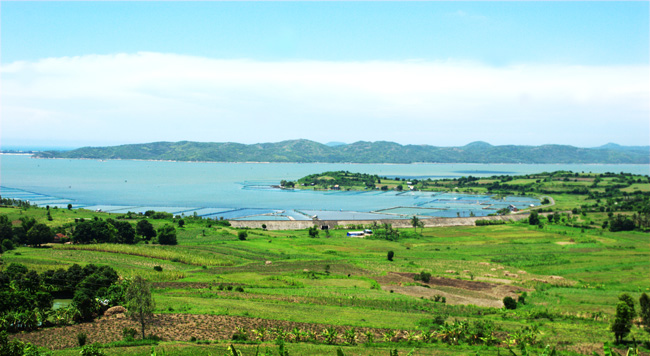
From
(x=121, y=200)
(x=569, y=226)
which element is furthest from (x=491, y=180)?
(x=121, y=200)

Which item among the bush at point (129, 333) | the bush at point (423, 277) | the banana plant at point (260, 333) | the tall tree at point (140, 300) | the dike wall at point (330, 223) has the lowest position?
the dike wall at point (330, 223)

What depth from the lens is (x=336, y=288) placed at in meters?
42.7

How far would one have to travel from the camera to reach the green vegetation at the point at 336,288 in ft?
89.5

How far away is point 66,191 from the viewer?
14638 centimetres

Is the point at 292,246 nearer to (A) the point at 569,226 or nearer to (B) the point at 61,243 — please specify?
(B) the point at 61,243

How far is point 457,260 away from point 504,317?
24.9 m

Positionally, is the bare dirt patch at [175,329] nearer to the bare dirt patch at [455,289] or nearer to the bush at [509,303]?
the bare dirt patch at [455,289]

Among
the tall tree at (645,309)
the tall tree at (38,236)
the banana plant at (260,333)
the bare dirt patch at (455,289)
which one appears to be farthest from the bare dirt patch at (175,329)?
the tall tree at (38,236)

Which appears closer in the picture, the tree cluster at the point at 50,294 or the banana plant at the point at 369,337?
the banana plant at the point at 369,337

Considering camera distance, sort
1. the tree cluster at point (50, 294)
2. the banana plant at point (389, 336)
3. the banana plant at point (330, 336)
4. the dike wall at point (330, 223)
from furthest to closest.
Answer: the dike wall at point (330, 223) → the tree cluster at point (50, 294) → the banana plant at point (389, 336) → the banana plant at point (330, 336)

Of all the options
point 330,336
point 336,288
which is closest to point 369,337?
point 330,336

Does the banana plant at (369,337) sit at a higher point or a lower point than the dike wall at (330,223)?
higher

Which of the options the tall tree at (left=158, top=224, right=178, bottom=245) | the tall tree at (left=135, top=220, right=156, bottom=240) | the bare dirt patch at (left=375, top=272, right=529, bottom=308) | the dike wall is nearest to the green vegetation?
the bare dirt patch at (left=375, top=272, right=529, bottom=308)

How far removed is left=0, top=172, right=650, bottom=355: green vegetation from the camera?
89.5ft
